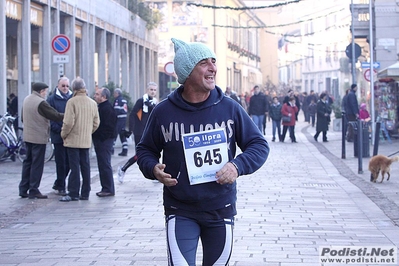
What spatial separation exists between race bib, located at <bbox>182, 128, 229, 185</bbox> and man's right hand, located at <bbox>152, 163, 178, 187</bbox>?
10 centimetres

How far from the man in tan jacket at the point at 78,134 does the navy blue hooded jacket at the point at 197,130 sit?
702 cm

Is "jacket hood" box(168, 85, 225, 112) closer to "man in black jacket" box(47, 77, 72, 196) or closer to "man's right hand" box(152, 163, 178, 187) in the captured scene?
"man's right hand" box(152, 163, 178, 187)

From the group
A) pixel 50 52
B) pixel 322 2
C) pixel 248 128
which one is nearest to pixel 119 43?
pixel 50 52

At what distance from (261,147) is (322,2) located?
5932cm

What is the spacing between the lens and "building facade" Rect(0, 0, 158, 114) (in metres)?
20.7

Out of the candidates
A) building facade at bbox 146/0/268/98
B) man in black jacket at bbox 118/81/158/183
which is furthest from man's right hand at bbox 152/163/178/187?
building facade at bbox 146/0/268/98

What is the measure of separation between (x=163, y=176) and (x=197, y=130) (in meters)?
0.32

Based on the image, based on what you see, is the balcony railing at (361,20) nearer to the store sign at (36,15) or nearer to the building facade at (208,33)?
the store sign at (36,15)

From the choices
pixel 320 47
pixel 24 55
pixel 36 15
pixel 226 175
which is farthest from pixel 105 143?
pixel 320 47

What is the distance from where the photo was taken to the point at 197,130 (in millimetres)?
4457

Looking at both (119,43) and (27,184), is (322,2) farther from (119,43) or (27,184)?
(27,184)

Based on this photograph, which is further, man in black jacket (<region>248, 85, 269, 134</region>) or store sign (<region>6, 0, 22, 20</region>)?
man in black jacket (<region>248, 85, 269, 134</region>)

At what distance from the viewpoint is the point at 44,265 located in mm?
7016

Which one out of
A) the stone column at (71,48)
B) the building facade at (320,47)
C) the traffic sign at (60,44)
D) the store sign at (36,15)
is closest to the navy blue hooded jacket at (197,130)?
the traffic sign at (60,44)
